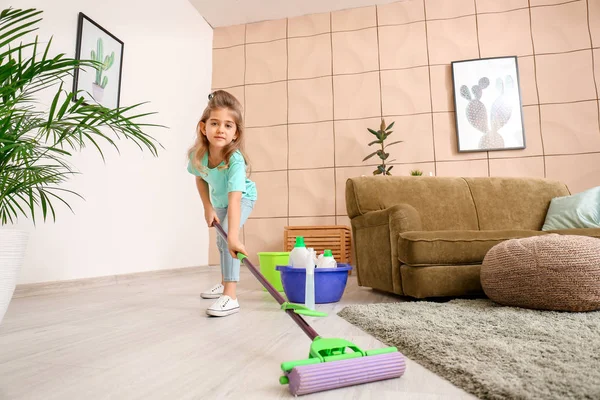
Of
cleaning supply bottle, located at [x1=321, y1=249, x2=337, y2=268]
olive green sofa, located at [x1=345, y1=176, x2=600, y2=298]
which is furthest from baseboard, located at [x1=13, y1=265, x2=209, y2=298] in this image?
olive green sofa, located at [x1=345, y1=176, x2=600, y2=298]

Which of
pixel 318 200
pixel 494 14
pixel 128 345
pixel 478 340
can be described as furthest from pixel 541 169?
pixel 128 345

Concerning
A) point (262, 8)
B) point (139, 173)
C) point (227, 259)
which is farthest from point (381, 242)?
point (262, 8)

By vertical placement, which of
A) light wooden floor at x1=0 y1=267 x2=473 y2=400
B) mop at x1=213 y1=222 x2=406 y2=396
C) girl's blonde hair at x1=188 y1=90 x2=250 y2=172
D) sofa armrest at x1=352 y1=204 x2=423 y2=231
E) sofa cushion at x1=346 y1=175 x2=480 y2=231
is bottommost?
light wooden floor at x1=0 y1=267 x2=473 y2=400

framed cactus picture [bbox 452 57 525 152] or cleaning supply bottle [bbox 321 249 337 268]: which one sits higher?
framed cactus picture [bbox 452 57 525 152]

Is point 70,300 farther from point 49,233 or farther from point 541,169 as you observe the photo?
point 541,169

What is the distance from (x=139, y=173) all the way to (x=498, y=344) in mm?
2823

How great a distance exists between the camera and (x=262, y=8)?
4.15m

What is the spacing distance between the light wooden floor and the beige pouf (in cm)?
70

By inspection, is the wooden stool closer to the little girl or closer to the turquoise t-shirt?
the turquoise t-shirt

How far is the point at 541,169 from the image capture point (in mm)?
3564

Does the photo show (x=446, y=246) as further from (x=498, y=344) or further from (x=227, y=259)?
(x=227, y=259)

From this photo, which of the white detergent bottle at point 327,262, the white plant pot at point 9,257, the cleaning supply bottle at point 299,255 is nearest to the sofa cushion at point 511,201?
the white detergent bottle at point 327,262

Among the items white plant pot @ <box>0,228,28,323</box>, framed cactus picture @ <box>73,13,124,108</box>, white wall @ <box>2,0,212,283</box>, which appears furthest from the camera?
framed cactus picture @ <box>73,13,124,108</box>

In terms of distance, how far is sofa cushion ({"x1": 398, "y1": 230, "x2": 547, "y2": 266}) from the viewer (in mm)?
1817
